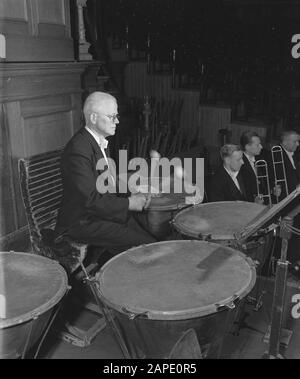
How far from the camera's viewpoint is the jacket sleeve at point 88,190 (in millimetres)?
3219

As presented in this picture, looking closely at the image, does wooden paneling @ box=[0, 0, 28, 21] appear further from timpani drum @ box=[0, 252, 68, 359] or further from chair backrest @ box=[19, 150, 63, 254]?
timpani drum @ box=[0, 252, 68, 359]

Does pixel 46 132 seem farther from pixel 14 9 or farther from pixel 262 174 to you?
pixel 262 174

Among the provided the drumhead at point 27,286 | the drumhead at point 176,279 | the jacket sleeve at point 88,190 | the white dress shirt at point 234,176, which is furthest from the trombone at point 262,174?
the drumhead at point 27,286

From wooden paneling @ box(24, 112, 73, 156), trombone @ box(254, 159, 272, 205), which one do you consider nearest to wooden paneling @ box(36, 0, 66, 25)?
wooden paneling @ box(24, 112, 73, 156)

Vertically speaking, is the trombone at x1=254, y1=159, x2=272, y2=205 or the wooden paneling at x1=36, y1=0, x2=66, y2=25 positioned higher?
the wooden paneling at x1=36, y1=0, x2=66, y2=25

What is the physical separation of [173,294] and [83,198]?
1265 millimetres

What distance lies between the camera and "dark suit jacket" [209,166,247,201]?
423 cm

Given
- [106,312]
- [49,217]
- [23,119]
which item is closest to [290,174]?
[49,217]

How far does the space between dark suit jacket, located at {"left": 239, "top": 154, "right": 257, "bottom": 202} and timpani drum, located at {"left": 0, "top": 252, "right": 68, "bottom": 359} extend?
2.82 m
